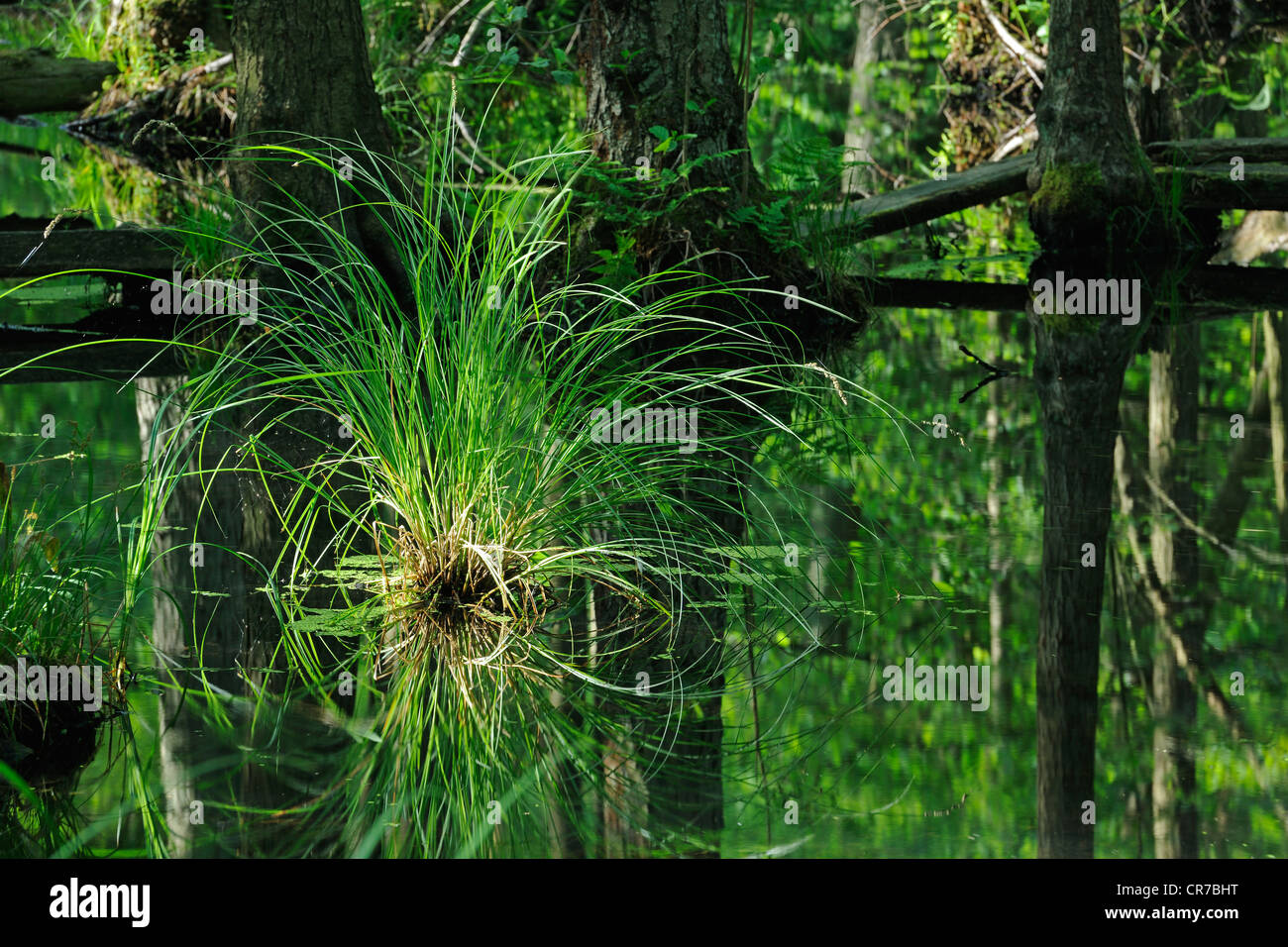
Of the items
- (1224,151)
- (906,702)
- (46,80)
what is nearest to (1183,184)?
(1224,151)

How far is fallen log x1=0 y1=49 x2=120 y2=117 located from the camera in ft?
49.4

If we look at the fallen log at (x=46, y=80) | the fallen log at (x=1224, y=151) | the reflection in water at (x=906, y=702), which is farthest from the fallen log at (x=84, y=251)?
the fallen log at (x=46, y=80)

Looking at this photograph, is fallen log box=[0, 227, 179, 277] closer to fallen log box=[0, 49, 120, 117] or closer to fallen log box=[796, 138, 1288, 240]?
fallen log box=[796, 138, 1288, 240]

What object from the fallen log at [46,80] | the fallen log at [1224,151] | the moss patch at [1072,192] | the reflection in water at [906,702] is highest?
the fallen log at [46,80]

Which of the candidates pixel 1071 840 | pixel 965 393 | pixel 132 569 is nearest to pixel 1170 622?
pixel 1071 840

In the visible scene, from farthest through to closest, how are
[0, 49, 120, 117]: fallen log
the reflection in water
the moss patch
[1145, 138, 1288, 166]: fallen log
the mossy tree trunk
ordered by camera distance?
[0, 49, 120, 117]: fallen log
[1145, 138, 1288, 166]: fallen log
the moss patch
the mossy tree trunk
the reflection in water

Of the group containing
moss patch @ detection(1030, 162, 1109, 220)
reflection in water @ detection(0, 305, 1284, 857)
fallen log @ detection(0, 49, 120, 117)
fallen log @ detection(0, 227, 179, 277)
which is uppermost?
fallen log @ detection(0, 49, 120, 117)

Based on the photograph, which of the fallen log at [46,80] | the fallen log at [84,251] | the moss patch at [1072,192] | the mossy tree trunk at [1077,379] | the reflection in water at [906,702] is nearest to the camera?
the reflection in water at [906,702]

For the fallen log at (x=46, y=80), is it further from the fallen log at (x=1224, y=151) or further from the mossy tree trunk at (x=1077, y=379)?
the fallen log at (x=1224, y=151)

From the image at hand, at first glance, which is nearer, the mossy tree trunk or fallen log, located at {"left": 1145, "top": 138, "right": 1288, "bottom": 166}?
the mossy tree trunk

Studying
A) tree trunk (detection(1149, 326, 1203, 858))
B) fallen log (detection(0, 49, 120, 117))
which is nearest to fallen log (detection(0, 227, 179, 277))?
tree trunk (detection(1149, 326, 1203, 858))

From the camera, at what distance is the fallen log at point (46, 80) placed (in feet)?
49.4

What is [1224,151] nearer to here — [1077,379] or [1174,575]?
[1077,379]

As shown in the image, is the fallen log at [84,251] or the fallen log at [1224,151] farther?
the fallen log at [1224,151]
